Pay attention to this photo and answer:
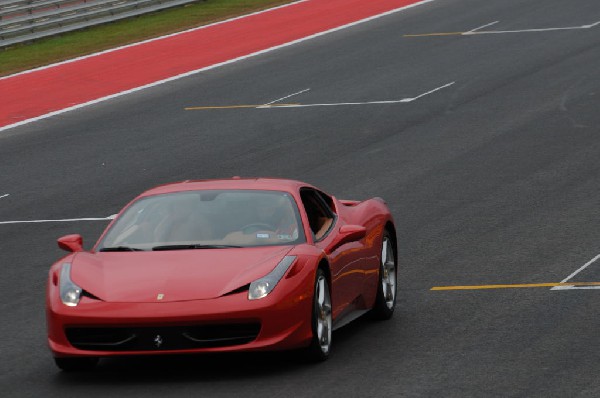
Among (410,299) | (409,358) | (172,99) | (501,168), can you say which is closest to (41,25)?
(172,99)

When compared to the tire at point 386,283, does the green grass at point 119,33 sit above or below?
below

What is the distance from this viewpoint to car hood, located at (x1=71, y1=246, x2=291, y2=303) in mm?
9875

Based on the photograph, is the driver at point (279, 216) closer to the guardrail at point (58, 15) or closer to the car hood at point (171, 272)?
the car hood at point (171, 272)

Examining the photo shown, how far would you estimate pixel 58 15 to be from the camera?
129 feet

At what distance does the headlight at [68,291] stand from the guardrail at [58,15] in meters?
27.0

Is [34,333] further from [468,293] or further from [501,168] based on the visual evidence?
[501,168]

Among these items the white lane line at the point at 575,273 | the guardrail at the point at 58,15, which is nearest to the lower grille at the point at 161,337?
the white lane line at the point at 575,273

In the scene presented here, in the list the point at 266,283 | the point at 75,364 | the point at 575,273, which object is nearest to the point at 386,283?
the point at 575,273

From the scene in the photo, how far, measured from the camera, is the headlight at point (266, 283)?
9.91 m

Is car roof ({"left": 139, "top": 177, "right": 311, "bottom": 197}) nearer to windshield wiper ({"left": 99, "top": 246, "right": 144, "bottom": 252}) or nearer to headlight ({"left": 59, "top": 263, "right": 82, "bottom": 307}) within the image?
windshield wiper ({"left": 99, "top": 246, "right": 144, "bottom": 252})

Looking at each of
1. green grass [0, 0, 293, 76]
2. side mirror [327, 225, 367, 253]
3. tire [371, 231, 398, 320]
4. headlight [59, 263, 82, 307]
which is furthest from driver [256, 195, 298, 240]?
green grass [0, 0, 293, 76]

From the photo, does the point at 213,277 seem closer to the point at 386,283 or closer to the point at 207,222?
the point at 207,222

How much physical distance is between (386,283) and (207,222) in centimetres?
200

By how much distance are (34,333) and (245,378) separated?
2562 millimetres
